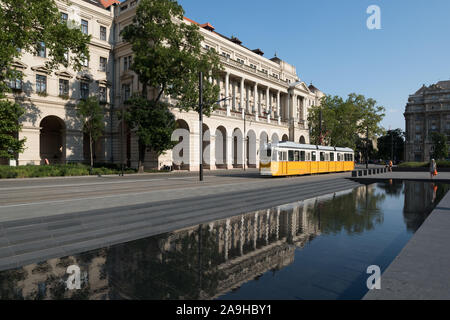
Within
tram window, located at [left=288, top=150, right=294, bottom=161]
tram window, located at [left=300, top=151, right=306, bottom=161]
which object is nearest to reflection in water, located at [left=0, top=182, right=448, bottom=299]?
tram window, located at [left=288, top=150, right=294, bottom=161]

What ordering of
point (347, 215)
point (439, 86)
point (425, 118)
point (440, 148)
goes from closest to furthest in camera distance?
point (347, 215) < point (440, 148) < point (439, 86) < point (425, 118)

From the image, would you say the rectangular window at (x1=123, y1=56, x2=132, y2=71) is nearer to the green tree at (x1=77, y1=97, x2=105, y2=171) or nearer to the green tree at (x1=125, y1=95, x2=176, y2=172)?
the green tree at (x1=77, y1=97, x2=105, y2=171)

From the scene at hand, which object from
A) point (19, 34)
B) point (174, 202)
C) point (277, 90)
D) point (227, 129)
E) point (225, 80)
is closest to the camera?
point (174, 202)

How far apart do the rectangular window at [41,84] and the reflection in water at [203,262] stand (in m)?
32.4

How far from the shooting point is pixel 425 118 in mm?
109000

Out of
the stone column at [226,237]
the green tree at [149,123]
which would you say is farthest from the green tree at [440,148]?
the stone column at [226,237]

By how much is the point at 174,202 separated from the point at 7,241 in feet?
15.9

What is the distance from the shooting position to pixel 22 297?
389 cm

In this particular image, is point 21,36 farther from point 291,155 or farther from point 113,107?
point 291,155

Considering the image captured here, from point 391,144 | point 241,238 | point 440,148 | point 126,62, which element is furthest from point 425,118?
point 241,238

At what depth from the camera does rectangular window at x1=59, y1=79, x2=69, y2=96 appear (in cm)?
3366

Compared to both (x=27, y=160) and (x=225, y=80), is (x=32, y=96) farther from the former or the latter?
(x=225, y=80)

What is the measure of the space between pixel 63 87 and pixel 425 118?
12313 centimetres

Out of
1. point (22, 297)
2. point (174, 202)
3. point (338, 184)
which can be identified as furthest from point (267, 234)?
point (338, 184)
